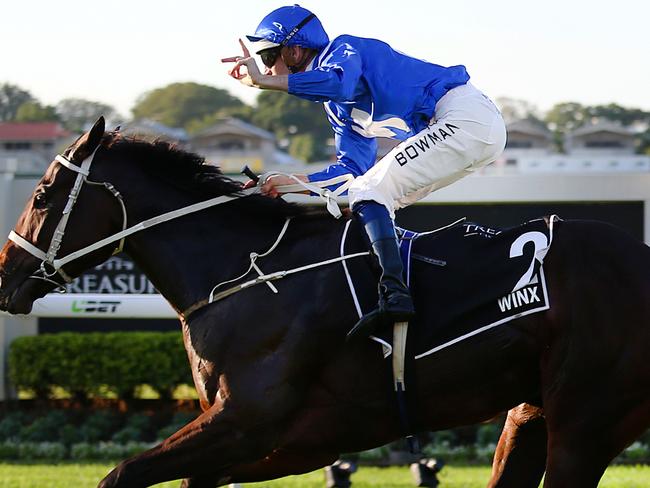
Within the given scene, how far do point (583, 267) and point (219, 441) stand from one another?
1.46 m

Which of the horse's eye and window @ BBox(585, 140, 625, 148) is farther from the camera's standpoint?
window @ BBox(585, 140, 625, 148)

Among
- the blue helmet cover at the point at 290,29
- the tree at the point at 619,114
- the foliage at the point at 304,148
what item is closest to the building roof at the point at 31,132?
the foliage at the point at 304,148

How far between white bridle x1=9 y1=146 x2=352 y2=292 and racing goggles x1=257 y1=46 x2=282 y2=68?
463 millimetres

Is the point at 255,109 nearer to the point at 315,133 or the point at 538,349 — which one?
the point at 315,133

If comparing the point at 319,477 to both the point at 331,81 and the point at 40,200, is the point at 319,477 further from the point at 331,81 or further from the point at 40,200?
the point at 331,81

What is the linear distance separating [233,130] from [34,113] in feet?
47.6

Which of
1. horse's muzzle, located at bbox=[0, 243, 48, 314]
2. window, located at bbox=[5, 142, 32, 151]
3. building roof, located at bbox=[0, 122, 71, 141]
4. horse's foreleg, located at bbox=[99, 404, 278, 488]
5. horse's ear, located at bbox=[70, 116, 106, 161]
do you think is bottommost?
horse's foreleg, located at bbox=[99, 404, 278, 488]

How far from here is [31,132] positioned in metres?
73.1

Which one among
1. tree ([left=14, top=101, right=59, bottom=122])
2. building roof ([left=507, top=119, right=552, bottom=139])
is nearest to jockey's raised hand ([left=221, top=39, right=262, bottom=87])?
tree ([left=14, top=101, right=59, bottom=122])

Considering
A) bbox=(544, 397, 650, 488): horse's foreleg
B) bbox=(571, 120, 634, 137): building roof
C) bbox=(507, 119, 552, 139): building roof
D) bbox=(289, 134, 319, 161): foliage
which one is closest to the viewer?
bbox=(544, 397, 650, 488): horse's foreleg

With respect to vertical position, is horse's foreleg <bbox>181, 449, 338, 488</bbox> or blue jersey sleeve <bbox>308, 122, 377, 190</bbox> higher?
blue jersey sleeve <bbox>308, 122, 377, 190</bbox>

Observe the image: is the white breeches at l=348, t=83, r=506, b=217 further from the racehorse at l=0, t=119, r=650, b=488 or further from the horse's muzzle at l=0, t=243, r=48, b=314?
the horse's muzzle at l=0, t=243, r=48, b=314

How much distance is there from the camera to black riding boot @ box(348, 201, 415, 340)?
12.9 ft

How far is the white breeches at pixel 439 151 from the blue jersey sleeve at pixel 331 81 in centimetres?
31
